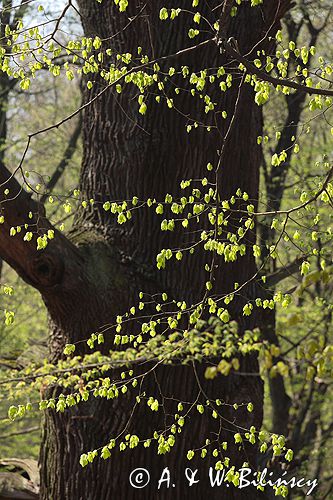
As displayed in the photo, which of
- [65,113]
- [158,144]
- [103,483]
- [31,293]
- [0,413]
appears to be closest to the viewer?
[103,483]

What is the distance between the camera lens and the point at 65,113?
14531 millimetres

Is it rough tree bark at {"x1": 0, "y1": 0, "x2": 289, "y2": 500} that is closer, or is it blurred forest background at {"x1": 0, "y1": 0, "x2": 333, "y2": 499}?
rough tree bark at {"x1": 0, "y1": 0, "x2": 289, "y2": 500}

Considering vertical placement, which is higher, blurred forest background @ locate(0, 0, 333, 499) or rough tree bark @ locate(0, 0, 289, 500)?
blurred forest background @ locate(0, 0, 333, 499)

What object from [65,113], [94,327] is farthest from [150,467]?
[65,113]

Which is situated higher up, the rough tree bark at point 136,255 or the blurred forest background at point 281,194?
the blurred forest background at point 281,194

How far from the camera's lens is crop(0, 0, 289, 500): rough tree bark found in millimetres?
6066

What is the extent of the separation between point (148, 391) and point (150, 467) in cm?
54

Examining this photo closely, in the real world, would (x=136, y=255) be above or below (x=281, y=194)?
below

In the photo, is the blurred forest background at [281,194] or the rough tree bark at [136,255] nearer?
the rough tree bark at [136,255]

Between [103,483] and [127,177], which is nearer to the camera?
[103,483]

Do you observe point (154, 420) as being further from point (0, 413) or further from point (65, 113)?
point (0, 413)

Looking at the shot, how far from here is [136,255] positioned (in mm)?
6402

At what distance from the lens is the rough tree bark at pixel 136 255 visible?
607 cm

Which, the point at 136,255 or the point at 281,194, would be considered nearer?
the point at 136,255
